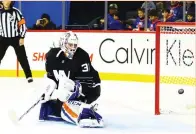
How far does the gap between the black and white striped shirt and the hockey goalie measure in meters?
2.49

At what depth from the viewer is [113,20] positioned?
6801mm

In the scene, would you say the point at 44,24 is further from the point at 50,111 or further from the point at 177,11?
the point at 50,111

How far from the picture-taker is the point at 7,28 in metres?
6.13

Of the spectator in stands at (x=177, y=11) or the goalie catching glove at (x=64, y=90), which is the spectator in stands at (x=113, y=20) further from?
the goalie catching glove at (x=64, y=90)

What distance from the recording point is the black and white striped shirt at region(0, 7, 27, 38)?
6.02 m

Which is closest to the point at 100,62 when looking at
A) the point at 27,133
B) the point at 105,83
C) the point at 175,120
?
the point at 105,83

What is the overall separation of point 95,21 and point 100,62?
3.05ft

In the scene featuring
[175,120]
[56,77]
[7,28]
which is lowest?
[175,120]

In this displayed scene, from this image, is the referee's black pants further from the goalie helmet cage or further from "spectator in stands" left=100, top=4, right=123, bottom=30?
the goalie helmet cage

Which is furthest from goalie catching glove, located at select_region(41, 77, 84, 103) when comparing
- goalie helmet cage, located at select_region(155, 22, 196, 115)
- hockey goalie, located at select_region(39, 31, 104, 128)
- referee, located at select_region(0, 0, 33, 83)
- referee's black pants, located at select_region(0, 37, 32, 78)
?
referee's black pants, located at select_region(0, 37, 32, 78)

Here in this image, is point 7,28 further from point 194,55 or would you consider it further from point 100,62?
point 194,55

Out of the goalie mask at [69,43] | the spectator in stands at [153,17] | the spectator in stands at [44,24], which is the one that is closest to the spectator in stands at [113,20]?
the spectator in stands at [153,17]

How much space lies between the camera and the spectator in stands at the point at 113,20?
6757mm

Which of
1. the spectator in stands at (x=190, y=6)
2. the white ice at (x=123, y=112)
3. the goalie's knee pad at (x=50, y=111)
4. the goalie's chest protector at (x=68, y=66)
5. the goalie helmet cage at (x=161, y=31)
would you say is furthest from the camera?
the spectator in stands at (x=190, y=6)
